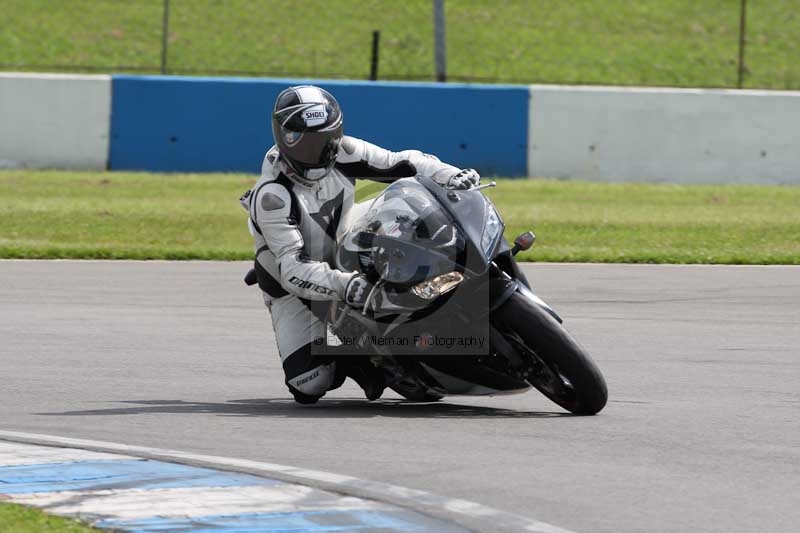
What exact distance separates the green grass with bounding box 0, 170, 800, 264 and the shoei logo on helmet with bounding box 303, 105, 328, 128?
5.70m

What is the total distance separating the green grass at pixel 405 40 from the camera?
22016mm

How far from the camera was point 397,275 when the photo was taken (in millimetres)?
6254

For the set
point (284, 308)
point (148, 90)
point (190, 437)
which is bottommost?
point (190, 437)

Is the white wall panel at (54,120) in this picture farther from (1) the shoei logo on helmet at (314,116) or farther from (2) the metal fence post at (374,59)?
(1) the shoei logo on helmet at (314,116)

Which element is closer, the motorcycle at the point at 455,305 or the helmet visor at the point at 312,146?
the motorcycle at the point at 455,305

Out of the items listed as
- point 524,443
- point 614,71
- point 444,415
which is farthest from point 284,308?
point 614,71

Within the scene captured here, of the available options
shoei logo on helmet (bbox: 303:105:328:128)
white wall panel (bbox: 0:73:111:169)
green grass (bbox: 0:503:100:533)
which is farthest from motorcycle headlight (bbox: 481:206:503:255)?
white wall panel (bbox: 0:73:111:169)

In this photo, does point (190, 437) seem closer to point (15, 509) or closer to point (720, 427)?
point (15, 509)

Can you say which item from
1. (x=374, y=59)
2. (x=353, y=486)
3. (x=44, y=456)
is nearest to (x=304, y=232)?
(x=44, y=456)

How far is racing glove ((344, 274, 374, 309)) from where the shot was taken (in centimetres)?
639

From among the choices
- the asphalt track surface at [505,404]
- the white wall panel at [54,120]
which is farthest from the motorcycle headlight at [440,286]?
the white wall panel at [54,120]

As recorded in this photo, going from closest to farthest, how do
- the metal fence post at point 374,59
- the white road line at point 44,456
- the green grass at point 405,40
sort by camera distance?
the white road line at point 44,456
the metal fence post at point 374,59
the green grass at point 405,40

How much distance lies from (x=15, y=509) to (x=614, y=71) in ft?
63.7

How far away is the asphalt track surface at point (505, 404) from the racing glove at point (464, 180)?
1063 mm
